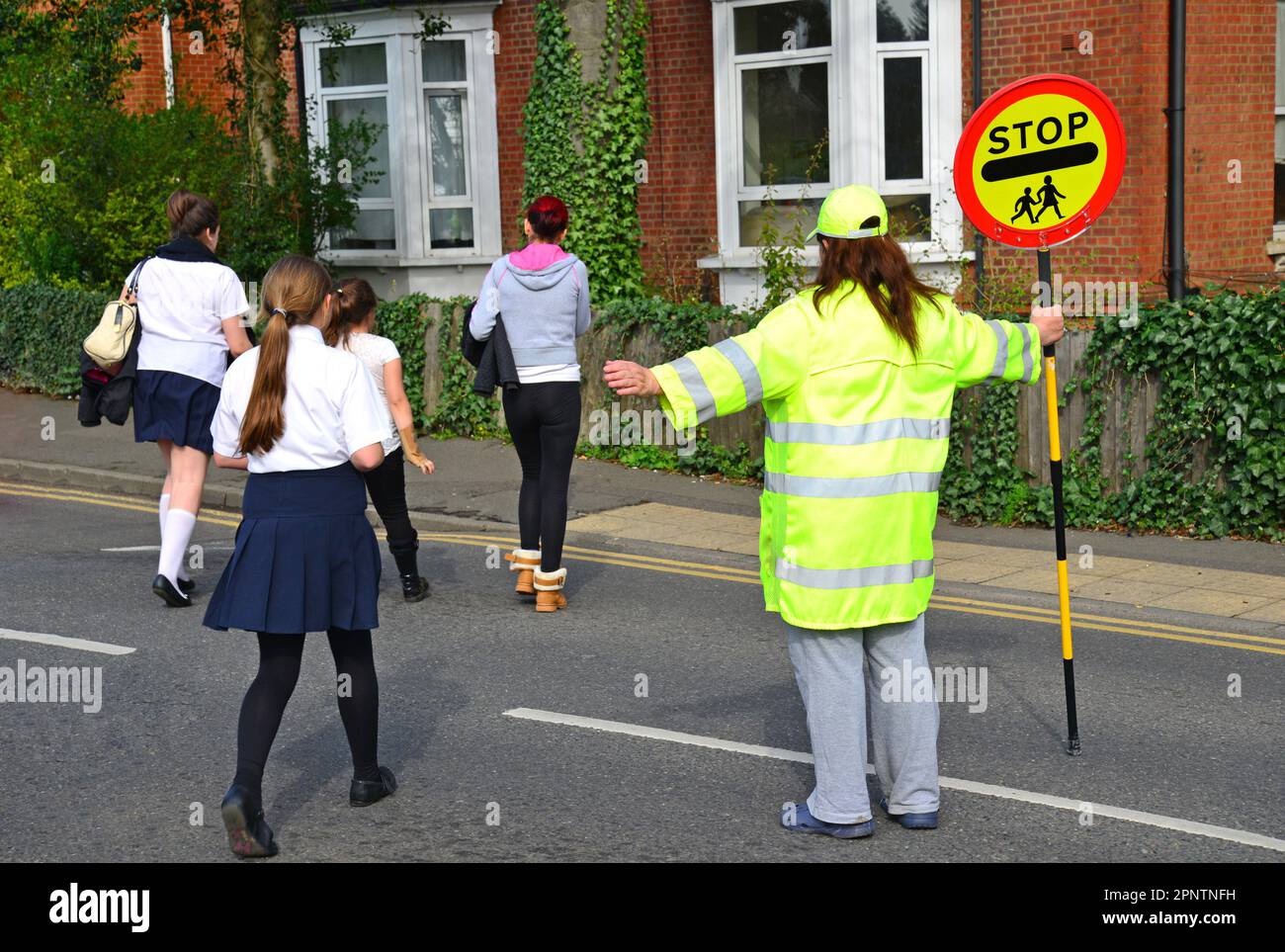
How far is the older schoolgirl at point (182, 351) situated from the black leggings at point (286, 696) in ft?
11.4

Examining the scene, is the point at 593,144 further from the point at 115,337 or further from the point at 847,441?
the point at 847,441

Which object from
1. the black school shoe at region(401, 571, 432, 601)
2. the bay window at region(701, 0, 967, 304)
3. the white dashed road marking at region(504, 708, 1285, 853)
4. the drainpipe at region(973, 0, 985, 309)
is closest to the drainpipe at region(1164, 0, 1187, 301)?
the drainpipe at region(973, 0, 985, 309)

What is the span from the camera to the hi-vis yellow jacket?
496 centimetres

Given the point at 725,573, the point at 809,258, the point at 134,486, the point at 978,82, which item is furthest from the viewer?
the point at 809,258

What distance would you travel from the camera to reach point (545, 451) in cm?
853

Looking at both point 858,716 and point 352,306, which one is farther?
point 352,306

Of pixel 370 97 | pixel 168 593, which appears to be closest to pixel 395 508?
pixel 168 593

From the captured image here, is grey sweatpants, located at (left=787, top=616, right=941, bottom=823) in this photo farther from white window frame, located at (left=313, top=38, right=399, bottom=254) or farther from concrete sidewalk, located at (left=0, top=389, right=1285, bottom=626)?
white window frame, located at (left=313, top=38, right=399, bottom=254)

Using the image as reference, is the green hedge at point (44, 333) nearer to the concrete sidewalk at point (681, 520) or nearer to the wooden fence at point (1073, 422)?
the concrete sidewalk at point (681, 520)

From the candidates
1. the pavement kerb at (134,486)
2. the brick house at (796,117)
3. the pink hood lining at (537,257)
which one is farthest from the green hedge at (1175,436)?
the pink hood lining at (537,257)

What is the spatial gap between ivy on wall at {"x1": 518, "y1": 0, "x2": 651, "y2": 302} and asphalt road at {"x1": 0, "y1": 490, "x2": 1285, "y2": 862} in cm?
670

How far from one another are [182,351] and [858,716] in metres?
4.92

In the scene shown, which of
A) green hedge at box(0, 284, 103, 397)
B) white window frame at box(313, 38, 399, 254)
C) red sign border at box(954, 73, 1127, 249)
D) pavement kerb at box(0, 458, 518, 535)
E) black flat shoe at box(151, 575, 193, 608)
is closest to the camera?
red sign border at box(954, 73, 1127, 249)

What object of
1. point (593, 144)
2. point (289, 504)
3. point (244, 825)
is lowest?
point (244, 825)
